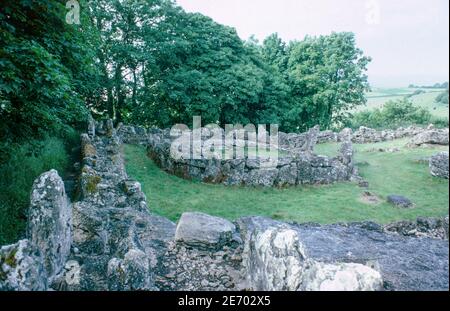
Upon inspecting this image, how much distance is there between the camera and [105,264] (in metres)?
4.93

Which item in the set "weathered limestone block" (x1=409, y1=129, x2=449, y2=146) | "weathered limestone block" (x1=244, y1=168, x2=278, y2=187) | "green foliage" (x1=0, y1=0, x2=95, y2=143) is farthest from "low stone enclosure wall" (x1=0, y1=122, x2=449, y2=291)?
"weathered limestone block" (x1=409, y1=129, x2=449, y2=146)

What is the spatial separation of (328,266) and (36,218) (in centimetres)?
379

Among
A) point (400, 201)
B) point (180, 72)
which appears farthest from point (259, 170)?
point (180, 72)

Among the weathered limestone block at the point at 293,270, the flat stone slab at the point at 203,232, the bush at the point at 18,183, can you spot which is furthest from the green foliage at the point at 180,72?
the weathered limestone block at the point at 293,270

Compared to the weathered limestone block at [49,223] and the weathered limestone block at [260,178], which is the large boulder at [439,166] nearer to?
the weathered limestone block at [260,178]

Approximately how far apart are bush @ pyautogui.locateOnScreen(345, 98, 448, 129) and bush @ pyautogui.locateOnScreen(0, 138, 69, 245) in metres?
31.5

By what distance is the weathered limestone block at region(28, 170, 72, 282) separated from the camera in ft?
14.3

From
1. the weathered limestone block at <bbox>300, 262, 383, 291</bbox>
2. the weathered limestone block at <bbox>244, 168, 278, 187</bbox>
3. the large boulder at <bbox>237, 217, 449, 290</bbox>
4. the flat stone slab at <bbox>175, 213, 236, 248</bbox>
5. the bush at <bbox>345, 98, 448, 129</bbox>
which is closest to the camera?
the weathered limestone block at <bbox>300, 262, 383, 291</bbox>

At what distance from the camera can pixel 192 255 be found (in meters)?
5.81

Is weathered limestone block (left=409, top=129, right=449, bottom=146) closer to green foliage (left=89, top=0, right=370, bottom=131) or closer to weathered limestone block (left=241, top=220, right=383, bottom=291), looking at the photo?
green foliage (left=89, top=0, right=370, bottom=131)

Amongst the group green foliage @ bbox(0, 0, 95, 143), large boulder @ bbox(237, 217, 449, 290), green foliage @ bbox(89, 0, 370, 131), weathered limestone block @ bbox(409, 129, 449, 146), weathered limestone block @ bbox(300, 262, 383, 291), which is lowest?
large boulder @ bbox(237, 217, 449, 290)

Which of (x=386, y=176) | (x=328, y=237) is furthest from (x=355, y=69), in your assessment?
(x=328, y=237)
